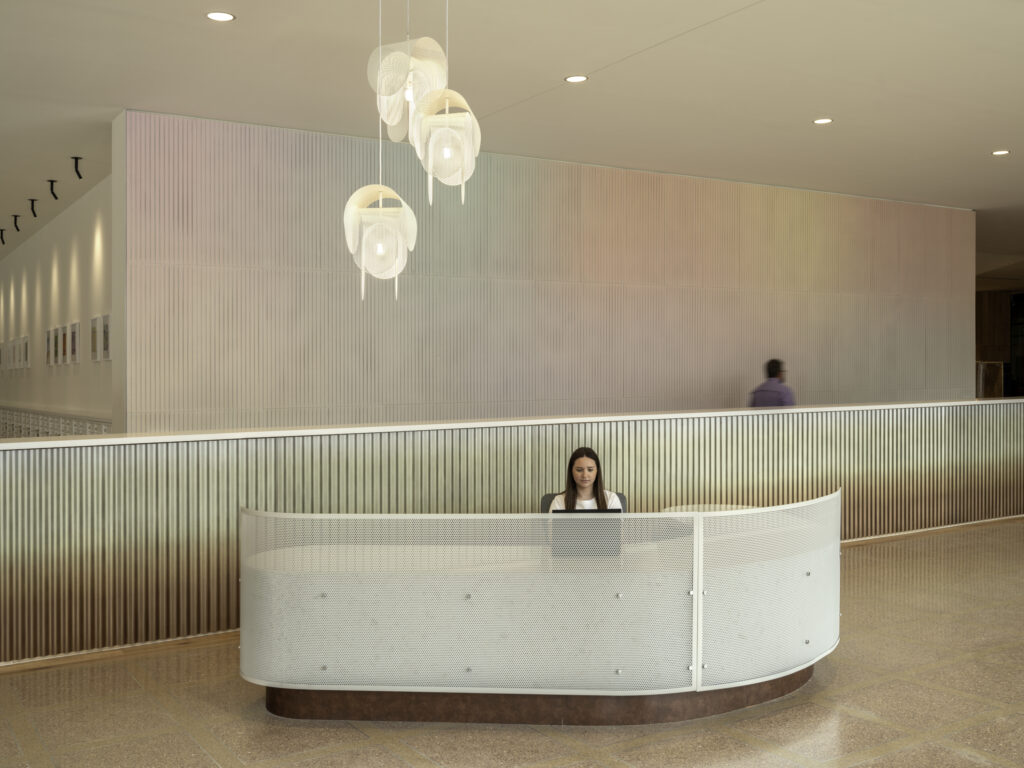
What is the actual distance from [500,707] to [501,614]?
1.40ft

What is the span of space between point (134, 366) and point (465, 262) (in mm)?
3383

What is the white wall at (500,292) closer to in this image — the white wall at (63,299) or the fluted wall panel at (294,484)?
the white wall at (63,299)

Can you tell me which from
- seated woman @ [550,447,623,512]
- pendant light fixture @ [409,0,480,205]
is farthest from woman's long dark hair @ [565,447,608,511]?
pendant light fixture @ [409,0,480,205]

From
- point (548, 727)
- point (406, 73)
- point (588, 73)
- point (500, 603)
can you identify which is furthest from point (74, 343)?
point (548, 727)

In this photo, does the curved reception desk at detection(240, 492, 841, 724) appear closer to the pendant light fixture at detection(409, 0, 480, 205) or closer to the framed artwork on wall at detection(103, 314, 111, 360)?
the pendant light fixture at detection(409, 0, 480, 205)

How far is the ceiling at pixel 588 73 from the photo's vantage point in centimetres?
624

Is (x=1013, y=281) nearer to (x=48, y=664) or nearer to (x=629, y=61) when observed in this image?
(x=629, y=61)

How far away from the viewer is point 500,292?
10.4 metres

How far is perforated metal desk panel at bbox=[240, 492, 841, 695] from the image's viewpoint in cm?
440

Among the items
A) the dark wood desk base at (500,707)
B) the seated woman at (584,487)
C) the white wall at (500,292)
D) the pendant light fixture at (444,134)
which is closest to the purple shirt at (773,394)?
the white wall at (500,292)

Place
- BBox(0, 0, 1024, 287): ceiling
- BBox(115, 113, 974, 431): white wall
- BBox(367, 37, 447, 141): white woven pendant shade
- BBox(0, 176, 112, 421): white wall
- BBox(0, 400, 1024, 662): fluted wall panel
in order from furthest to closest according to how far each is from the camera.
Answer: BBox(0, 176, 112, 421): white wall, BBox(115, 113, 974, 431): white wall, BBox(0, 0, 1024, 287): ceiling, BBox(0, 400, 1024, 662): fluted wall panel, BBox(367, 37, 447, 141): white woven pendant shade

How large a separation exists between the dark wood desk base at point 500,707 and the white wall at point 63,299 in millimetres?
6700

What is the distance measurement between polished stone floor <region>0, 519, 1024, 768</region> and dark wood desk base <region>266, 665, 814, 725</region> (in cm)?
5

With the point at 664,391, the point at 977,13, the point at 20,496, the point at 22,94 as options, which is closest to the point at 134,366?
the point at 22,94
